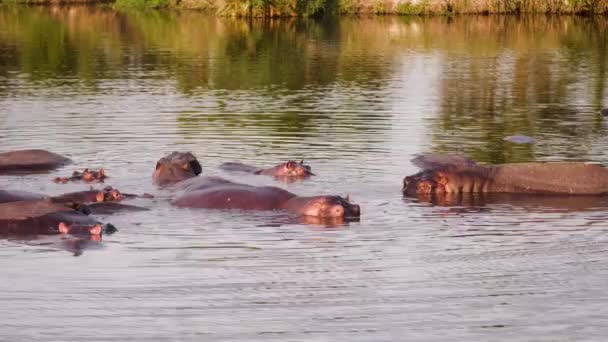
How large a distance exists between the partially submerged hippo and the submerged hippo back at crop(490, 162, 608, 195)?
84.3 inches

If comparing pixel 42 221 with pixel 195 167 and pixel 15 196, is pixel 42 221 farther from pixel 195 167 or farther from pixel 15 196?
pixel 195 167

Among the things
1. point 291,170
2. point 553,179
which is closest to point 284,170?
point 291,170

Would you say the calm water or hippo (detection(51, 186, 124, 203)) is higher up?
hippo (detection(51, 186, 124, 203))

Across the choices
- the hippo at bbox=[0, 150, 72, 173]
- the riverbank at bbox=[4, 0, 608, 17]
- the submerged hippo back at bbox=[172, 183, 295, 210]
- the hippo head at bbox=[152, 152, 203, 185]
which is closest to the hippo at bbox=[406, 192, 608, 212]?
the submerged hippo back at bbox=[172, 183, 295, 210]

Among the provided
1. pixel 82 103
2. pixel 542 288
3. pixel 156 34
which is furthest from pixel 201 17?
pixel 542 288

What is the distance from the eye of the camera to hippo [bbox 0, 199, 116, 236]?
1150 cm

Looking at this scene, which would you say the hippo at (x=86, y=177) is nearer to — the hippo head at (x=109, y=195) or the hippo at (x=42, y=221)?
the hippo head at (x=109, y=195)

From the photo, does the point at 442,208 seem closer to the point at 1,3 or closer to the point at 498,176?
the point at 498,176

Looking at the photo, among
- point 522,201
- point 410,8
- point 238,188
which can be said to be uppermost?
point 238,188

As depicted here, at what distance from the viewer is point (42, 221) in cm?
1157

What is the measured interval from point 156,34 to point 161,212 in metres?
30.9

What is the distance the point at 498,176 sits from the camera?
1380cm

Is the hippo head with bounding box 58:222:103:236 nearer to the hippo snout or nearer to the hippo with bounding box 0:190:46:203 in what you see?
the hippo with bounding box 0:190:46:203

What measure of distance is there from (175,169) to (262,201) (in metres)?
1.88
